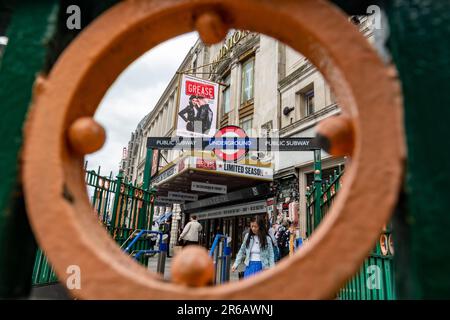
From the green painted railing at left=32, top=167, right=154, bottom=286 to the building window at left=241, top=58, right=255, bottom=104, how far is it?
925 cm

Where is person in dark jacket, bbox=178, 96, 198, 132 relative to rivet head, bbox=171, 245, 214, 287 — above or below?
above

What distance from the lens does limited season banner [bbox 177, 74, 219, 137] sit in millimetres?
10325

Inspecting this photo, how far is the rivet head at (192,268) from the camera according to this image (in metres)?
0.82

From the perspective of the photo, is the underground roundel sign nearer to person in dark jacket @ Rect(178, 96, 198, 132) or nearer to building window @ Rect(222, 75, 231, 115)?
person in dark jacket @ Rect(178, 96, 198, 132)

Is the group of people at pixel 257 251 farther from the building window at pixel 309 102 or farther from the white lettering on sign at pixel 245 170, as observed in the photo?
the building window at pixel 309 102

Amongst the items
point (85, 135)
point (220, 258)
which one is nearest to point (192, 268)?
point (85, 135)

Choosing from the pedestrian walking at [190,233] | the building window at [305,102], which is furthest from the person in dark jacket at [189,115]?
the building window at [305,102]

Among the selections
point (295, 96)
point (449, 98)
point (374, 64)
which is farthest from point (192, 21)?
point (295, 96)

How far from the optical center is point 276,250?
651 cm

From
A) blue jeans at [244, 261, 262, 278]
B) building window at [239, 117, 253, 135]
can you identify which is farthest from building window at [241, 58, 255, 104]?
blue jeans at [244, 261, 262, 278]

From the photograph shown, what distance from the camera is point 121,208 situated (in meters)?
5.95

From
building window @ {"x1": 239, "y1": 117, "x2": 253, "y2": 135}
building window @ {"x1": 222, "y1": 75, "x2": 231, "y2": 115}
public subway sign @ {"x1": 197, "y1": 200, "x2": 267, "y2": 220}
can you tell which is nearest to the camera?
public subway sign @ {"x1": 197, "y1": 200, "x2": 267, "y2": 220}
